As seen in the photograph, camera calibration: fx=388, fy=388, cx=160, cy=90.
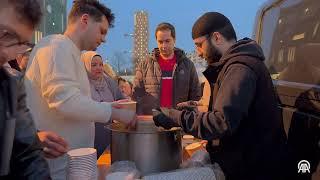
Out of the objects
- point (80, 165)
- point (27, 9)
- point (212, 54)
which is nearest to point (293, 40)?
point (212, 54)

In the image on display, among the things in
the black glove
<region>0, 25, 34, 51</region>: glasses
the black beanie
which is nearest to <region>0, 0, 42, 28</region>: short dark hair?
<region>0, 25, 34, 51</region>: glasses

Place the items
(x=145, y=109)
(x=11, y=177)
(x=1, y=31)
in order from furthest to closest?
(x=145, y=109)
(x=11, y=177)
(x=1, y=31)

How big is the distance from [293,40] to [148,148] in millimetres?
1611

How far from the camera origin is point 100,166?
7.38 ft

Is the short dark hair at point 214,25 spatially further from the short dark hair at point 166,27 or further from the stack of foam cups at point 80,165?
the short dark hair at point 166,27

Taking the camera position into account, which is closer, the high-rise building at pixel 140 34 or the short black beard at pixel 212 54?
the short black beard at pixel 212 54

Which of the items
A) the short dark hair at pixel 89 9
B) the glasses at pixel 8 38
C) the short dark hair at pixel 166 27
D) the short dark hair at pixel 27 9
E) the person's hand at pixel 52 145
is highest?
the short dark hair at pixel 166 27

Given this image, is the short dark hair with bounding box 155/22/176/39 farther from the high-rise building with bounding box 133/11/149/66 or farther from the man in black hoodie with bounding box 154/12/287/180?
the high-rise building with bounding box 133/11/149/66

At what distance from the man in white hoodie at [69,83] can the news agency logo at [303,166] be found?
0.93 m

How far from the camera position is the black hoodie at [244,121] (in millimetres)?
1822

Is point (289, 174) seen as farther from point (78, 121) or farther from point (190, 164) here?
point (78, 121)

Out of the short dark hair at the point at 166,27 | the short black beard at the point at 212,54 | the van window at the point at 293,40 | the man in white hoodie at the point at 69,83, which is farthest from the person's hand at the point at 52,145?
the short dark hair at the point at 166,27

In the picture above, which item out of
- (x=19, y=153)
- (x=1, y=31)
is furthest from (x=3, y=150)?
(x=1, y=31)

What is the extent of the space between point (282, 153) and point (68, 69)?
3.93 feet
